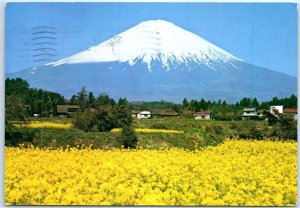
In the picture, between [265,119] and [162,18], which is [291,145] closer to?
[265,119]

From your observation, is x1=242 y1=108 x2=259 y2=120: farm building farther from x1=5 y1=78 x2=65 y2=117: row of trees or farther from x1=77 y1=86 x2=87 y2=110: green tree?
x1=5 y1=78 x2=65 y2=117: row of trees

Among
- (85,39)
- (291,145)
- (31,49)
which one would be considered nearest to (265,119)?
(291,145)

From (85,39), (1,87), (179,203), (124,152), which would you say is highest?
(85,39)

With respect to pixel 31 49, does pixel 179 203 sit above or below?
below

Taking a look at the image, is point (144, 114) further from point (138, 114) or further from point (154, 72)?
point (154, 72)

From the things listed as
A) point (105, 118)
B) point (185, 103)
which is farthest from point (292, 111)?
point (105, 118)

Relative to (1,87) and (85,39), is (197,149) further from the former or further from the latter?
(1,87)

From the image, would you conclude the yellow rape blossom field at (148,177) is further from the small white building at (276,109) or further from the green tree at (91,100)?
the green tree at (91,100)

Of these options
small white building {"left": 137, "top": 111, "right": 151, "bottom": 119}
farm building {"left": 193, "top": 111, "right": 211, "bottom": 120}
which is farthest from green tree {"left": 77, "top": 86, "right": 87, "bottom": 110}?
farm building {"left": 193, "top": 111, "right": 211, "bottom": 120}
